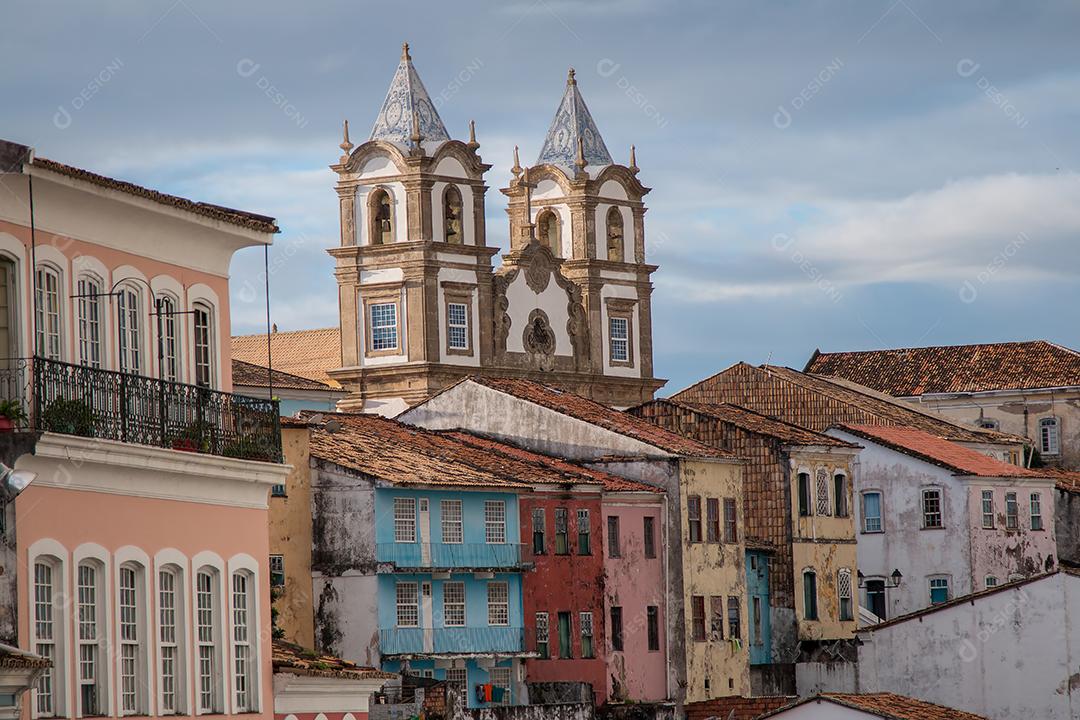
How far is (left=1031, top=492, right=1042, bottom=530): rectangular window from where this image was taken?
2985 inches

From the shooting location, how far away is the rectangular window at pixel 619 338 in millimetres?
107562

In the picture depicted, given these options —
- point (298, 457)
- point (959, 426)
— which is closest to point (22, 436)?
point (298, 457)

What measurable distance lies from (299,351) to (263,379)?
26.6 meters

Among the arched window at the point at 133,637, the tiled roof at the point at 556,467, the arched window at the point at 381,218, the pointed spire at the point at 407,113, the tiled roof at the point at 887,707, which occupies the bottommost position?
the tiled roof at the point at 887,707

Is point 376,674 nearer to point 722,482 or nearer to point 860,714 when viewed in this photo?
point 860,714

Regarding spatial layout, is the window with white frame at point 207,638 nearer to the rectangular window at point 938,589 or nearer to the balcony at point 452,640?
the balcony at point 452,640

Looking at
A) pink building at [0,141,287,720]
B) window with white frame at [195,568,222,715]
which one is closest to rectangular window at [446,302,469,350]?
pink building at [0,141,287,720]

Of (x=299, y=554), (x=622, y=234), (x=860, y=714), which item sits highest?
(x=622, y=234)

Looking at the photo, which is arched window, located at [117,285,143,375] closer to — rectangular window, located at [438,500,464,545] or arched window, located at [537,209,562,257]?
rectangular window, located at [438,500,464,545]

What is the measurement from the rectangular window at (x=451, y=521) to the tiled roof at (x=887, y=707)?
8176 millimetres

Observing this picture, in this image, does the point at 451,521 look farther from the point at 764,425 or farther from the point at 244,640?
the point at 244,640

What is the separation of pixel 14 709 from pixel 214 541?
6.53 m

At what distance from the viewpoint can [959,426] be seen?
8706 cm

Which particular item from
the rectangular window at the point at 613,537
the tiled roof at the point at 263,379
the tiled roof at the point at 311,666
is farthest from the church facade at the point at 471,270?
the tiled roof at the point at 311,666
